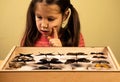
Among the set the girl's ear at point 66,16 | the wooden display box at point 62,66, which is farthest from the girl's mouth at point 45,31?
the wooden display box at point 62,66

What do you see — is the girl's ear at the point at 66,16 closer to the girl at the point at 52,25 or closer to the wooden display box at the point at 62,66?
the girl at the point at 52,25

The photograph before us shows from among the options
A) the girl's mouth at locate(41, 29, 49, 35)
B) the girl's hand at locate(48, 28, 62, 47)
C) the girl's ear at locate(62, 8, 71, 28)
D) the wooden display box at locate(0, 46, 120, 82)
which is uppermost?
the girl's ear at locate(62, 8, 71, 28)

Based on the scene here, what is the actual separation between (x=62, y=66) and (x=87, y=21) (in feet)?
3.41

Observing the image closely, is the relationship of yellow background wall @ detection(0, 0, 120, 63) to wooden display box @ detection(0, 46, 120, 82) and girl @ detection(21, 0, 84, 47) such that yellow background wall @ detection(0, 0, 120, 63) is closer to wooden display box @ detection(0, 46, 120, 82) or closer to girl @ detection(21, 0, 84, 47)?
girl @ detection(21, 0, 84, 47)

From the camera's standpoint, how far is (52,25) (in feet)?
5.77

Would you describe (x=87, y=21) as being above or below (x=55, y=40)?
above

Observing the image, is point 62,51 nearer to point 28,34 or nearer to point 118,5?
point 28,34

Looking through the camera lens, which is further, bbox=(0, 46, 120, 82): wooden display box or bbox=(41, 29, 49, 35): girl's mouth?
bbox=(41, 29, 49, 35): girl's mouth

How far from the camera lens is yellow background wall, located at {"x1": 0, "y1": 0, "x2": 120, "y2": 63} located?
6.38 feet

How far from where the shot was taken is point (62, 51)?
4.20ft

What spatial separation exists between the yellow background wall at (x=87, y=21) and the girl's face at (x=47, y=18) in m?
0.21

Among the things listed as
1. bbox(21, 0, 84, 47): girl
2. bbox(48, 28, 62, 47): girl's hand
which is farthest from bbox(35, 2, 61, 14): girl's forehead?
bbox(48, 28, 62, 47): girl's hand

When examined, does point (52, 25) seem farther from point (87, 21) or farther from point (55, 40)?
point (87, 21)

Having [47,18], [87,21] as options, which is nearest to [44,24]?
[47,18]
